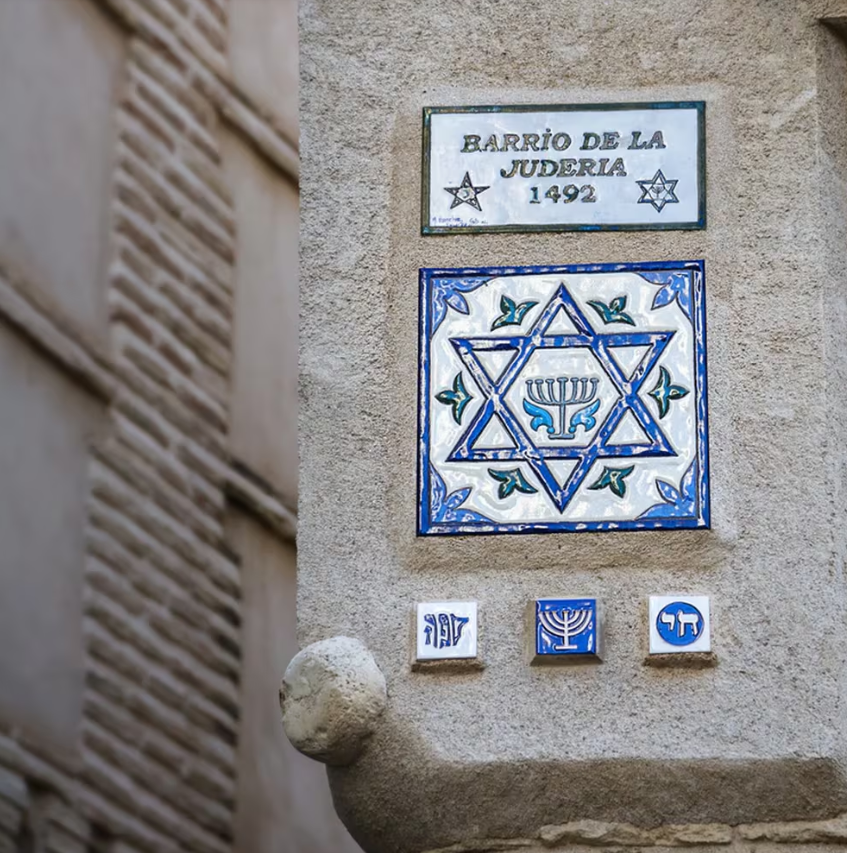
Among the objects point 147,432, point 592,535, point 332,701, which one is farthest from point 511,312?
point 147,432

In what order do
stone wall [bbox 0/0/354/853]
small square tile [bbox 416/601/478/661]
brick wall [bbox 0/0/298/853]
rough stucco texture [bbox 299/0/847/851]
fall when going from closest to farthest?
rough stucco texture [bbox 299/0/847/851], small square tile [bbox 416/601/478/661], stone wall [bbox 0/0/354/853], brick wall [bbox 0/0/298/853]

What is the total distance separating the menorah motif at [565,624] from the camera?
20.4 feet

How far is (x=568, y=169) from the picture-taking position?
6578 millimetres

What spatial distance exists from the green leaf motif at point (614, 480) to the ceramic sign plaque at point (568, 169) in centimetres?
55

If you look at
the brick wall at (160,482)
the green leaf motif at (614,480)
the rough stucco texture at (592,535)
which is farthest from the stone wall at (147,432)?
the green leaf motif at (614,480)

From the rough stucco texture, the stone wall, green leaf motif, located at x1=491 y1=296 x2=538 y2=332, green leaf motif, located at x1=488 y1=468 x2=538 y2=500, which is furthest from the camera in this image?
the stone wall

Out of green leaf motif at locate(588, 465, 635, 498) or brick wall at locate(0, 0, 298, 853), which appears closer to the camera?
green leaf motif at locate(588, 465, 635, 498)

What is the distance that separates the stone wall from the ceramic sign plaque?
13.1 ft

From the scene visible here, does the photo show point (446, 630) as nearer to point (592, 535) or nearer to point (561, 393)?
point (592, 535)

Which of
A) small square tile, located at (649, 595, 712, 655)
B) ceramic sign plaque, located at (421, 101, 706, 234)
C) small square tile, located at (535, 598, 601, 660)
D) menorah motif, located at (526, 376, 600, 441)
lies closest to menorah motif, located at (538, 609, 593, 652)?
small square tile, located at (535, 598, 601, 660)

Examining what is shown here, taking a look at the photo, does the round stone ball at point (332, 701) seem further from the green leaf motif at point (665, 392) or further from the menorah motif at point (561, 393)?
the green leaf motif at point (665, 392)

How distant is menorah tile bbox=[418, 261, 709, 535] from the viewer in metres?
6.33

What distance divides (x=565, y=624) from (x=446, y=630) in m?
0.25

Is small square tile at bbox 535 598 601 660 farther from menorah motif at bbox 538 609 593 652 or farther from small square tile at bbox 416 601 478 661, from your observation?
small square tile at bbox 416 601 478 661
